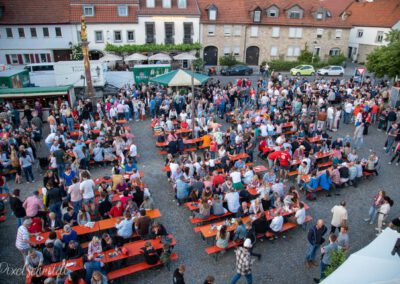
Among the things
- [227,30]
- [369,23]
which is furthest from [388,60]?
[369,23]

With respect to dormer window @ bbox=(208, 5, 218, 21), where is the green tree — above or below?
below

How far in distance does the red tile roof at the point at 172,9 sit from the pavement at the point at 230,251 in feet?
85.8

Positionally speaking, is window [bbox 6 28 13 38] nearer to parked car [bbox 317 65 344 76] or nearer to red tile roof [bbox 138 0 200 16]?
red tile roof [bbox 138 0 200 16]

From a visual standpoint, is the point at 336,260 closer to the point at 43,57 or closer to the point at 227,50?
the point at 227,50

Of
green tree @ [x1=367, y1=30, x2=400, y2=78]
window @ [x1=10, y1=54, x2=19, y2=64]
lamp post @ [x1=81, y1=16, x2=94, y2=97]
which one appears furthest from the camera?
window @ [x1=10, y1=54, x2=19, y2=64]

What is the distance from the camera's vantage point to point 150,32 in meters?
37.2

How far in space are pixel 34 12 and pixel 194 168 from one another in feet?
105

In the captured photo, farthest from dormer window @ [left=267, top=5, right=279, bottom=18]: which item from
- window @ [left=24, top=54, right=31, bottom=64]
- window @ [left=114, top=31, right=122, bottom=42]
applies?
window @ [left=24, top=54, right=31, bottom=64]

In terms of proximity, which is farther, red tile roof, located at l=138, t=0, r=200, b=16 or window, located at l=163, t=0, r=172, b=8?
window, located at l=163, t=0, r=172, b=8

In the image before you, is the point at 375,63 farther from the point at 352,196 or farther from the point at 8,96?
the point at 8,96

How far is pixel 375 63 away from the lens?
24453 millimetres

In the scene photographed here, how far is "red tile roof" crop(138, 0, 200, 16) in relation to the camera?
1432 inches

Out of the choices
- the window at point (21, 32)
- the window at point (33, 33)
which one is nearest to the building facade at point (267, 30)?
the window at point (33, 33)

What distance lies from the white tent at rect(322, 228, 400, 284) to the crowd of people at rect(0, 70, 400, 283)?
163 cm
